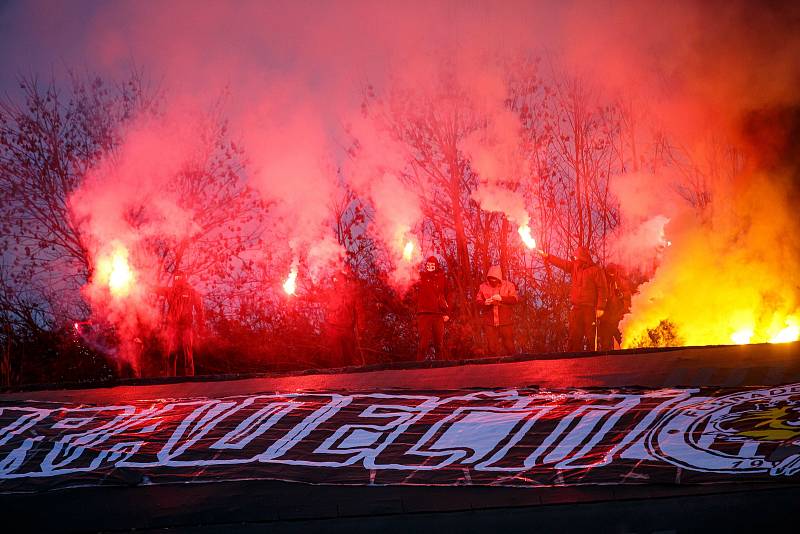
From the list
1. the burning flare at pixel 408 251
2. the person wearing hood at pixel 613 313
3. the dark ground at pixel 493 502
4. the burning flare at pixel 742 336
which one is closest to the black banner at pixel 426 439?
the dark ground at pixel 493 502

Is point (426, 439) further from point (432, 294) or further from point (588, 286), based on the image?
point (588, 286)

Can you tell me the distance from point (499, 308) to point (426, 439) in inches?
216

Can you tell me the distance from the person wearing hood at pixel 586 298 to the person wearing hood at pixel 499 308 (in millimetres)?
649

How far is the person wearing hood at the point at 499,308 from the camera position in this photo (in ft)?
32.0

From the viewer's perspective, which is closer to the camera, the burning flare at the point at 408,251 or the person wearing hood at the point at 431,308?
the person wearing hood at the point at 431,308

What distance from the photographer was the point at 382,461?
425 centimetres

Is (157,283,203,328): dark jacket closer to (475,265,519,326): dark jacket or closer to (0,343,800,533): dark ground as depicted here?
(475,265,519,326): dark jacket

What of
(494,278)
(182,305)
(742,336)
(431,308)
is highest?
(494,278)

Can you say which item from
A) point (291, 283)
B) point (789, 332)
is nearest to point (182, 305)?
point (291, 283)

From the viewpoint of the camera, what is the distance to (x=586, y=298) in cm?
954

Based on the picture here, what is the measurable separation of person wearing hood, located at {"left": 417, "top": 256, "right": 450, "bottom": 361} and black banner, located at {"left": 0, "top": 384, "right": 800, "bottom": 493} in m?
4.79

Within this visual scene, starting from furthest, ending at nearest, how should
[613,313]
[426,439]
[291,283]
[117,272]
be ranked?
1. [117,272]
2. [291,283]
3. [613,313]
4. [426,439]

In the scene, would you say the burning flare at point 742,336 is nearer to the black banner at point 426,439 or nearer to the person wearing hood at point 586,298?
the person wearing hood at point 586,298

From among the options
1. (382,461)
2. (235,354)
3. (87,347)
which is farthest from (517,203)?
(382,461)
